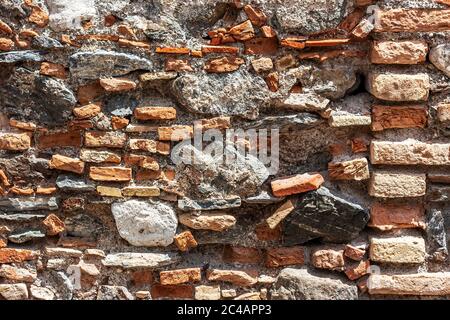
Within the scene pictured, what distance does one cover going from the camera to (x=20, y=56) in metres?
2.06

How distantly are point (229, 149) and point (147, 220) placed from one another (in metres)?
0.42

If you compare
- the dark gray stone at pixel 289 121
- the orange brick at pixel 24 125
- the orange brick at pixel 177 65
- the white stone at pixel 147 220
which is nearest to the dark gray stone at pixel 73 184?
the white stone at pixel 147 220

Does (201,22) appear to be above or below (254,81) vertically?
above

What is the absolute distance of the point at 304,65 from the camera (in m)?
2.03

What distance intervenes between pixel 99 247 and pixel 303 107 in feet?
3.15

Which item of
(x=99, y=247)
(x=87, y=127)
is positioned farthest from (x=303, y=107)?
(x=99, y=247)

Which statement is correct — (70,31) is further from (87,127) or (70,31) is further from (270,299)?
(270,299)

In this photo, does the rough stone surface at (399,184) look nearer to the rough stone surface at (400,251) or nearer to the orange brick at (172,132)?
the rough stone surface at (400,251)

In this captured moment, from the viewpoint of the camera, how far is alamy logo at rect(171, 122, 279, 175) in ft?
6.75

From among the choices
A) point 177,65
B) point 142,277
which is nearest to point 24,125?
point 177,65

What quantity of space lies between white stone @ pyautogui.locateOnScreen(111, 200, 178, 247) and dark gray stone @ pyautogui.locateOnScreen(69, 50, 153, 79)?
1.64 ft

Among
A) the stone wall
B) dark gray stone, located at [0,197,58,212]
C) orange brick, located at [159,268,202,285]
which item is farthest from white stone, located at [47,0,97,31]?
orange brick, located at [159,268,202,285]

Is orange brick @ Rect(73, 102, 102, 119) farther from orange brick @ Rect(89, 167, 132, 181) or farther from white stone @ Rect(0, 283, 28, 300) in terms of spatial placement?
white stone @ Rect(0, 283, 28, 300)

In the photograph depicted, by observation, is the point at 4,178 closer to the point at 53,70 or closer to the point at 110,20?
the point at 53,70
